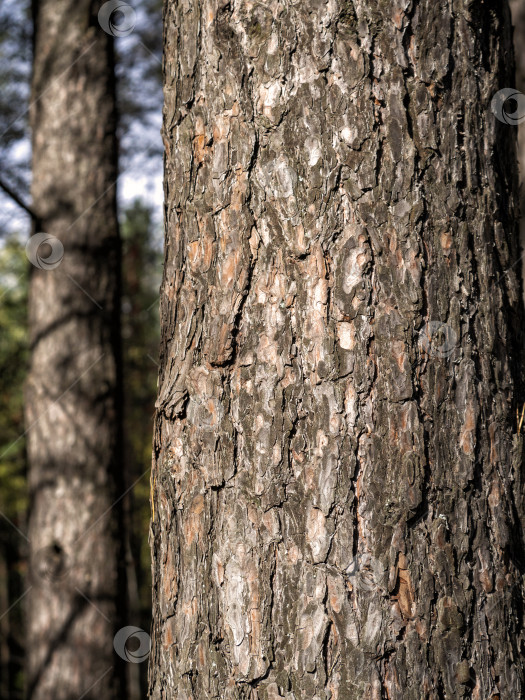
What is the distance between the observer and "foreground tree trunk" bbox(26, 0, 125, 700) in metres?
3.26

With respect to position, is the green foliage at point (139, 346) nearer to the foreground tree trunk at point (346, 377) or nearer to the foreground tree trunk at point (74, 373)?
the foreground tree trunk at point (74, 373)

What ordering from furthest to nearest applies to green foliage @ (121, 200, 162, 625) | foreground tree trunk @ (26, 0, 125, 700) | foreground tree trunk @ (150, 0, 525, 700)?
1. green foliage @ (121, 200, 162, 625)
2. foreground tree trunk @ (26, 0, 125, 700)
3. foreground tree trunk @ (150, 0, 525, 700)

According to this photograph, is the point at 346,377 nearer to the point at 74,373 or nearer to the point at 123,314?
the point at 74,373

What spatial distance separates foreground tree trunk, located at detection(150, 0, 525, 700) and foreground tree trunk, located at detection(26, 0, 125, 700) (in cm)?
233

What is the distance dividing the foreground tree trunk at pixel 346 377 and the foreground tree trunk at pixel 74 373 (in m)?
2.33

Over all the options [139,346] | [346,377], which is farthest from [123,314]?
[346,377]

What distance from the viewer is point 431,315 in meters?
1.04

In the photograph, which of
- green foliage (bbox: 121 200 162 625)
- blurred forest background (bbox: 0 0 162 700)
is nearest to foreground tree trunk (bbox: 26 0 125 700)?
blurred forest background (bbox: 0 0 162 700)

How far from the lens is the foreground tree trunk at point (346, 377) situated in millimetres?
994

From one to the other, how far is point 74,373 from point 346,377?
2652 millimetres

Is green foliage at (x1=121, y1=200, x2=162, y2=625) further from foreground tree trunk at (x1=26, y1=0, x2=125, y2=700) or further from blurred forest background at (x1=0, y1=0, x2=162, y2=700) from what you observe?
foreground tree trunk at (x1=26, y1=0, x2=125, y2=700)

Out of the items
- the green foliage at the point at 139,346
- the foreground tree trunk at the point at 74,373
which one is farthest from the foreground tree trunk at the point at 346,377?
the green foliage at the point at 139,346

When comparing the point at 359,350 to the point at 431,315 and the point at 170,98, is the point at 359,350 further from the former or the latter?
→ the point at 170,98

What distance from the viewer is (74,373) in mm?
3414
